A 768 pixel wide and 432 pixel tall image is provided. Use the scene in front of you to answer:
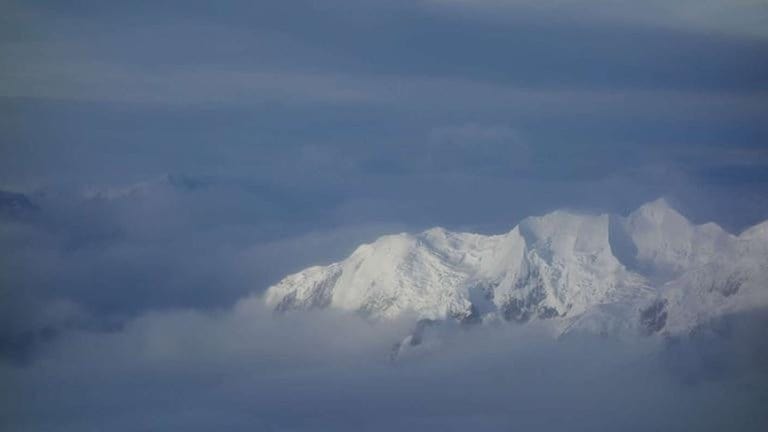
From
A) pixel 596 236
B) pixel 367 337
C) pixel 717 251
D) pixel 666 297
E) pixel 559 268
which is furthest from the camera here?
pixel 559 268

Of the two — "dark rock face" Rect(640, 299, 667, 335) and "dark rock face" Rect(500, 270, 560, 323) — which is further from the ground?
"dark rock face" Rect(500, 270, 560, 323)

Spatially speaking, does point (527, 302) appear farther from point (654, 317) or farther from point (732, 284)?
point (732, 284)

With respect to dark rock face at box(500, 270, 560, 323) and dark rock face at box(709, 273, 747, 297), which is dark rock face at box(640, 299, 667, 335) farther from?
dark rock face at box(500, 270, 560, 323)

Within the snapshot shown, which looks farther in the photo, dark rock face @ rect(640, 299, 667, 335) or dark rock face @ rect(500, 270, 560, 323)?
dark rock face @ rect(500, 270, 560, 323)

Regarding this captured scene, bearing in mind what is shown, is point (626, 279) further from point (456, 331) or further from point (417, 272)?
point (417, 272)

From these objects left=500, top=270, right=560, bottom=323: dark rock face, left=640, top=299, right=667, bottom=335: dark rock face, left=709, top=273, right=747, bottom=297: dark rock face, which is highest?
left=500, top=270, right=560, bottom=323: dark rock face

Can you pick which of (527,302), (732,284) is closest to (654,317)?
(732,284)

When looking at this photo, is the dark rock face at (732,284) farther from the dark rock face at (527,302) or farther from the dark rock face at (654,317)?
the dark rock face at (527,302)

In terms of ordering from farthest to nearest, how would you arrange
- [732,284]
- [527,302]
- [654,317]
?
[527,302] < [654,317] < [732,284]

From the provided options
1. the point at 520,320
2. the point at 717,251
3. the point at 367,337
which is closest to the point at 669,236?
the point at 717,251
